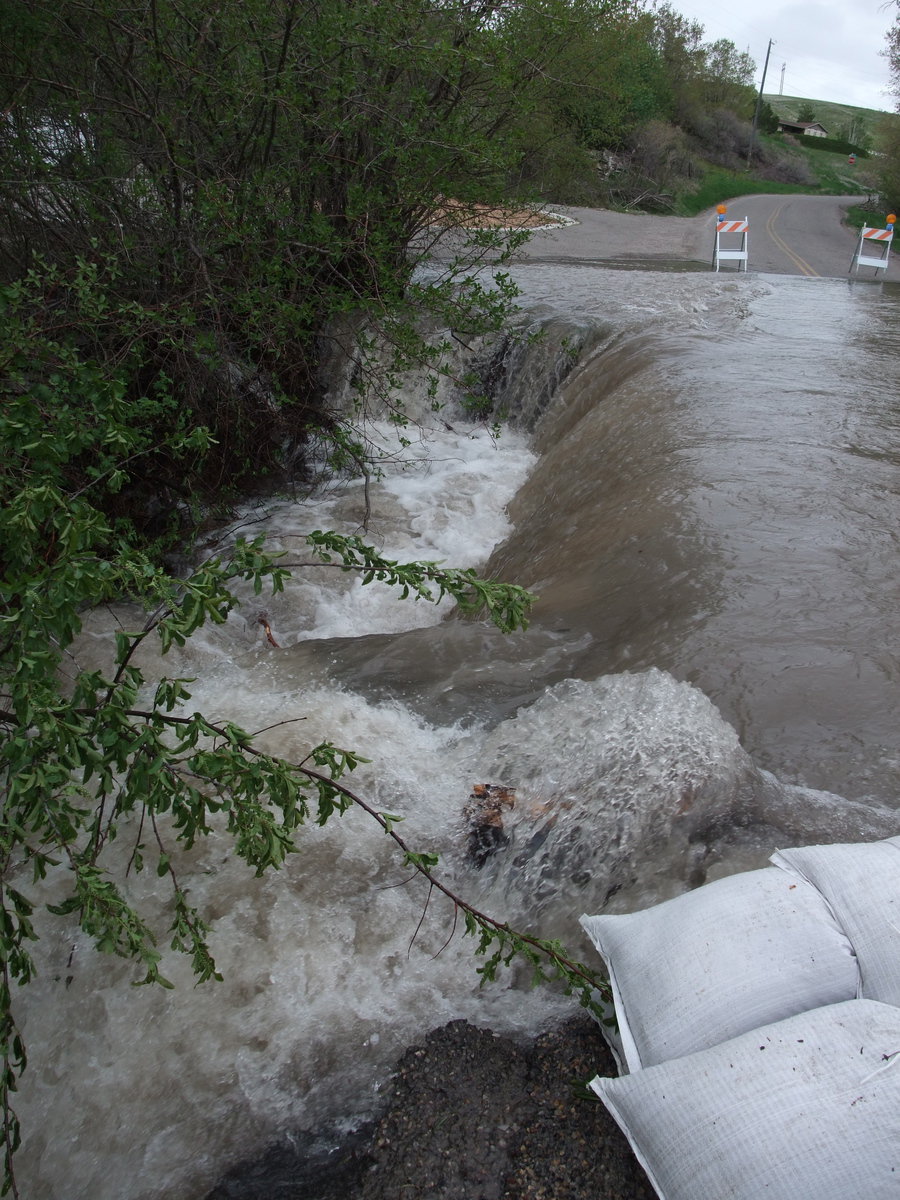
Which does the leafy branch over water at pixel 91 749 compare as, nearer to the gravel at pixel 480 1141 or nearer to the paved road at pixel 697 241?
the gravel at pixel 480 1141

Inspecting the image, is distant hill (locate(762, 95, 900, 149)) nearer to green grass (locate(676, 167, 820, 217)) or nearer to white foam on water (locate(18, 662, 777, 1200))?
green grass (locate(676, 167, 820, 217))

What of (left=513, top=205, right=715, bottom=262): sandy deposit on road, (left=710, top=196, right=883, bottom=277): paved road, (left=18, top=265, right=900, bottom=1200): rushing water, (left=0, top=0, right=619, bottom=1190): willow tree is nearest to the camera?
(left=18, top=265, right=900, bottom=1200): rushing water

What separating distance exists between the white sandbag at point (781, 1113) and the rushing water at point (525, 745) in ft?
2.29

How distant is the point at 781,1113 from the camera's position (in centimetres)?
178

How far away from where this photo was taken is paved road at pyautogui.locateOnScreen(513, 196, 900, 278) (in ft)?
55.4

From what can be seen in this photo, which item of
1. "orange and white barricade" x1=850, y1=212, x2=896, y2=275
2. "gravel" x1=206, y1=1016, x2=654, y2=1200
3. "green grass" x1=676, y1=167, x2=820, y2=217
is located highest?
"green grass" x1=676, y1=167, x2=820, y2=217

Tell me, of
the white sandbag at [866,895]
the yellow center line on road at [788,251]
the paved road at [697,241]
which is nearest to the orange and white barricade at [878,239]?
the paved road at [697,241]

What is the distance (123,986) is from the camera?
2.74 meters

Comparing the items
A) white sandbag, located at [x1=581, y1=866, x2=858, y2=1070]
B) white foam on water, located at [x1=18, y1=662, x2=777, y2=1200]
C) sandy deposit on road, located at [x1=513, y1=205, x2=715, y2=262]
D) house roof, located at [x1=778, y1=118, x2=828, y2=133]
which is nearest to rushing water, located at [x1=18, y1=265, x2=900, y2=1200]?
white foam on water, located at [x1=18, y1=662, x2=777, y2=1200]

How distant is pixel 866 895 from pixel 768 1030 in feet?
1.47

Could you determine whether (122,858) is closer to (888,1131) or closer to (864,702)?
(888,1131)

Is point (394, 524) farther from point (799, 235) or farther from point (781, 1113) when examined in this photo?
point (799, 235)

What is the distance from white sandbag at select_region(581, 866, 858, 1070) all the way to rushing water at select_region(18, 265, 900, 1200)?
1.63ft

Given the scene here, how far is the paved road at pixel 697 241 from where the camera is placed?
55.4 feet
